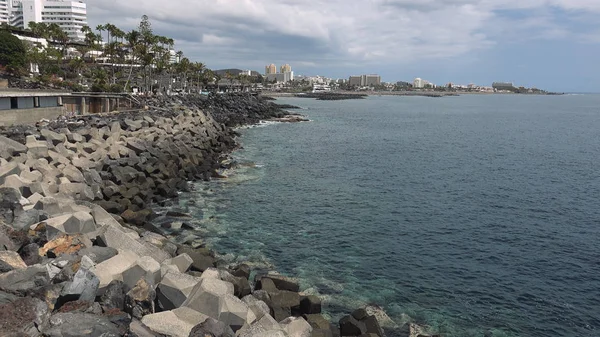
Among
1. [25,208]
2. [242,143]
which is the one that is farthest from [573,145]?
[25,208]

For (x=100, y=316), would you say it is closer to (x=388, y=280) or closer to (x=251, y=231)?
(x=388, y=280)

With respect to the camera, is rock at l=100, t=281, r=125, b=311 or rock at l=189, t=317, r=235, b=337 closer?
rock at l=189, t=317, r=235, b=337

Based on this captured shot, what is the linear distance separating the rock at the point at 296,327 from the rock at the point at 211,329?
1.32 m

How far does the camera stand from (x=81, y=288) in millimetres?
7293

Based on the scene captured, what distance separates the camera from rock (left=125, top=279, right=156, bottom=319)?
24.6ft

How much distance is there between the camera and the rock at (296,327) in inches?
320

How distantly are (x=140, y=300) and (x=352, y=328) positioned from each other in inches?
183

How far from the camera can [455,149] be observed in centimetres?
4309

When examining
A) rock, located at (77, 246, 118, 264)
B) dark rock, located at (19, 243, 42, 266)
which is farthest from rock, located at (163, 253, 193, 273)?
dark rock, located at (19, 243, 42, 266)

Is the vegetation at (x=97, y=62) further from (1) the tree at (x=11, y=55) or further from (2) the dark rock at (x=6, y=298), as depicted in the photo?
(2) the dark rock at (x=6, y=298)

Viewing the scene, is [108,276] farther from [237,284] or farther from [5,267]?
[237,284]

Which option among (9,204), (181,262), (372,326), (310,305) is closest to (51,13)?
(9,204)

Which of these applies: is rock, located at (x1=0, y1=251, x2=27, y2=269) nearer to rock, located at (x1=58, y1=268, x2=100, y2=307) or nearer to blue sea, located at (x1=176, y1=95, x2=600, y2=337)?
rock, located at (x1=58, y1=268, x2=100, y2=307)

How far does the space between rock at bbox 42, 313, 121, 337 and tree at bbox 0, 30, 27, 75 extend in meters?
67.3
